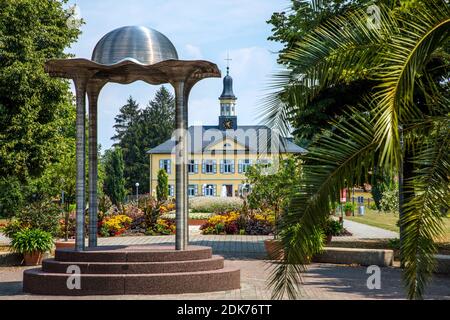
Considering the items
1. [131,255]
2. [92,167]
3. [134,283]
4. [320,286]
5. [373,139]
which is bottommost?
[320,286]

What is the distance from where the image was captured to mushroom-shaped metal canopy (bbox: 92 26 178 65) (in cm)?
1371

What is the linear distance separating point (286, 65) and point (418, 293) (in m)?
2.60

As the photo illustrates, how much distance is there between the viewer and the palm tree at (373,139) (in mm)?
6105

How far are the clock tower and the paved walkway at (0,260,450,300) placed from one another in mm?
80901

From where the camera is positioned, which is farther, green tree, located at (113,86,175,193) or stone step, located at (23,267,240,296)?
green tree, located at (113,86,175,193)

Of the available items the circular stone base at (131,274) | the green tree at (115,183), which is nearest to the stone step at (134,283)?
the circular stone base at (131,274)

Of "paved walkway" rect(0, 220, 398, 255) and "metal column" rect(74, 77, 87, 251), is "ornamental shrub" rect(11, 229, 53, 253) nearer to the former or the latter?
"metal column" rect(74, 77, 87, 251)

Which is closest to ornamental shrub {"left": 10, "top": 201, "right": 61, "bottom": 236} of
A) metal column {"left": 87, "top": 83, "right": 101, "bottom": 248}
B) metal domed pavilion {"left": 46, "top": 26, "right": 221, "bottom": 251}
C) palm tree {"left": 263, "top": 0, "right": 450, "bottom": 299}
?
metal column {"left": 87, "top": 83, "right": 101, "bottom": 248}

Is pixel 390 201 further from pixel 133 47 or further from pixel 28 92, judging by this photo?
pixel 133 47

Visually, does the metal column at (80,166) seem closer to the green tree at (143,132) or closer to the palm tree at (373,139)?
the palm tree at (373,139)

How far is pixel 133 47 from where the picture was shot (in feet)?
45.1

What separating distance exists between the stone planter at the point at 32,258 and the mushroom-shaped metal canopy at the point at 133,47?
6.24 meters

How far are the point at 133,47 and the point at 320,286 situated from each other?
5633 millimetres

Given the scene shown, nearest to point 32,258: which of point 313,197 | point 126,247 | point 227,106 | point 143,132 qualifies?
point 126,247
